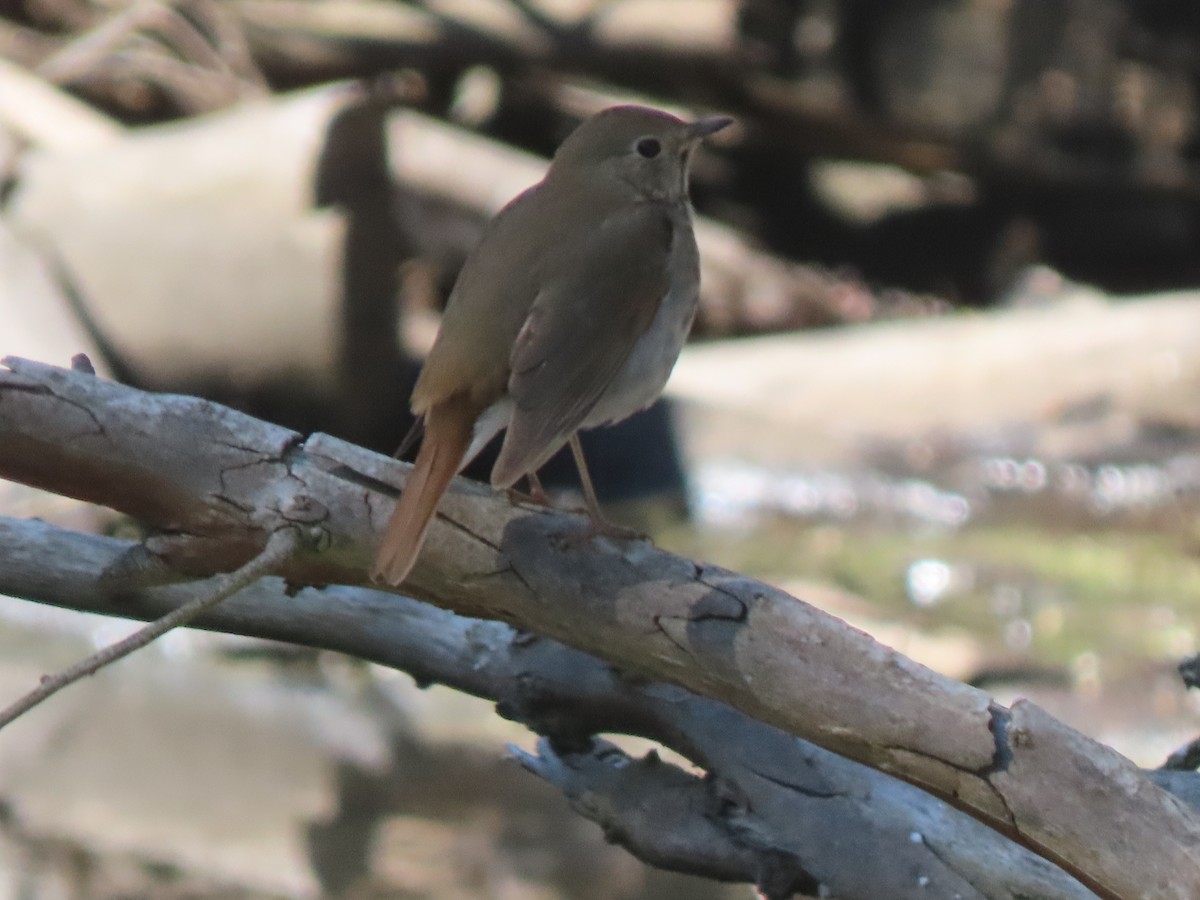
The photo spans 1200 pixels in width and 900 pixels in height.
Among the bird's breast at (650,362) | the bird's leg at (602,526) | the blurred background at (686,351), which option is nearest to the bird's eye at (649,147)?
the bird's breast at (650,362)

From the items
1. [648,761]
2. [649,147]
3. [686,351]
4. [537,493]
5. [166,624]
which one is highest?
[649,147]

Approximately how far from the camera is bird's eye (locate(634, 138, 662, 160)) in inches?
123

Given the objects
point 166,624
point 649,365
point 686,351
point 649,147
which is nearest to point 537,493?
point 649,365

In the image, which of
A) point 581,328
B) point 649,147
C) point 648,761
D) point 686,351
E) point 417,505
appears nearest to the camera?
point 417,505

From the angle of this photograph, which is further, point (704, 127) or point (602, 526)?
point (704, 127)

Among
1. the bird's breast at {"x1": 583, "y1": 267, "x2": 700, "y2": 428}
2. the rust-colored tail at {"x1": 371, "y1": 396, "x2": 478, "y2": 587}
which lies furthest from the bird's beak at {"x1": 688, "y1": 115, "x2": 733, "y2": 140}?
the rust-colored tail at {"x1": 371, "y1": 396, "x2": 478, "y2": 587}

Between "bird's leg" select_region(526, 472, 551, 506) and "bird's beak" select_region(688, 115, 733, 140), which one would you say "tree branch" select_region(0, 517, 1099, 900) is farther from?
"bird's beak" select_region(688, 115, 733, 140)

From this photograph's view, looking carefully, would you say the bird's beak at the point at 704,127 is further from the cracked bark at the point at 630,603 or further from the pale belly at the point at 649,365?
the cracked bark at the point at 630,603

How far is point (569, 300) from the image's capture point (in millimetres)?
2695

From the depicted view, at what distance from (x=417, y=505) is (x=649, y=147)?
1.24 meters

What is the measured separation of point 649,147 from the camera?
312 centimetres

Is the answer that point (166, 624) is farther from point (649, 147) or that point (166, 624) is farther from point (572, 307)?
point (649, 147)

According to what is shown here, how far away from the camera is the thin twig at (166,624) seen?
75.9 inches

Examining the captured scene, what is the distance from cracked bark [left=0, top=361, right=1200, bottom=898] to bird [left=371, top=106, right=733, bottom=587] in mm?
162
